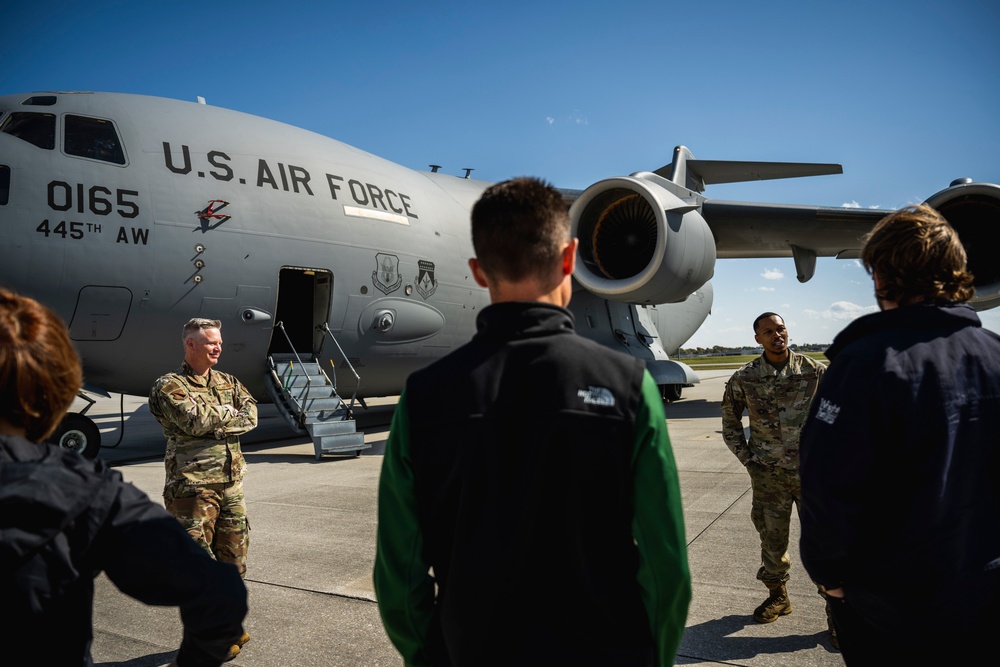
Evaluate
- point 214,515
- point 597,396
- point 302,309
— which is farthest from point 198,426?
point 302,309

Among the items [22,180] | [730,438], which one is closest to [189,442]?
[730,438]

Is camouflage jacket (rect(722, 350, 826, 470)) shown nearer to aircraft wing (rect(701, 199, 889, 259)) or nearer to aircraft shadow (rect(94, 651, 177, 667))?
aircraft shadow (rect(94, 651, 177, 667))

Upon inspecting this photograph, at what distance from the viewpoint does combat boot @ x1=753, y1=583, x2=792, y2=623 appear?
360 centimetres

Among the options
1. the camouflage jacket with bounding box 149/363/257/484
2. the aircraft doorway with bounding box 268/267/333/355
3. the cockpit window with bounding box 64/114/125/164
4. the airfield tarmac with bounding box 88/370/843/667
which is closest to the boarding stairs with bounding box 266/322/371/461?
the aircraft doorway with bounding box 268/267/333/355

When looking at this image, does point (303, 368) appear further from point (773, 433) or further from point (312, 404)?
point (773, 433)

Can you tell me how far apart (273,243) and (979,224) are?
31.3ft

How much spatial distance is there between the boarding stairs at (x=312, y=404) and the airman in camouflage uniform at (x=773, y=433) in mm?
6187

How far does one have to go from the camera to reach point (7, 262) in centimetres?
725

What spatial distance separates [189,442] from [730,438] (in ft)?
9.58

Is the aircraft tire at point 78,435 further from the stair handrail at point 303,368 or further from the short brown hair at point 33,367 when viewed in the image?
the short brown hair at point 33,367

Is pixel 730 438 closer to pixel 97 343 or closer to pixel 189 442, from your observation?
pixel 189 442

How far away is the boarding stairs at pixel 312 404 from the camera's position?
9.13 meters

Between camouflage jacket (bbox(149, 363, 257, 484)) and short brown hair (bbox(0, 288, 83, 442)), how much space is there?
85.7 inches

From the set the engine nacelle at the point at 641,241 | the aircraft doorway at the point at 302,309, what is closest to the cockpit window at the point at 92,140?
the aircraft doorway at the point at 302,309
